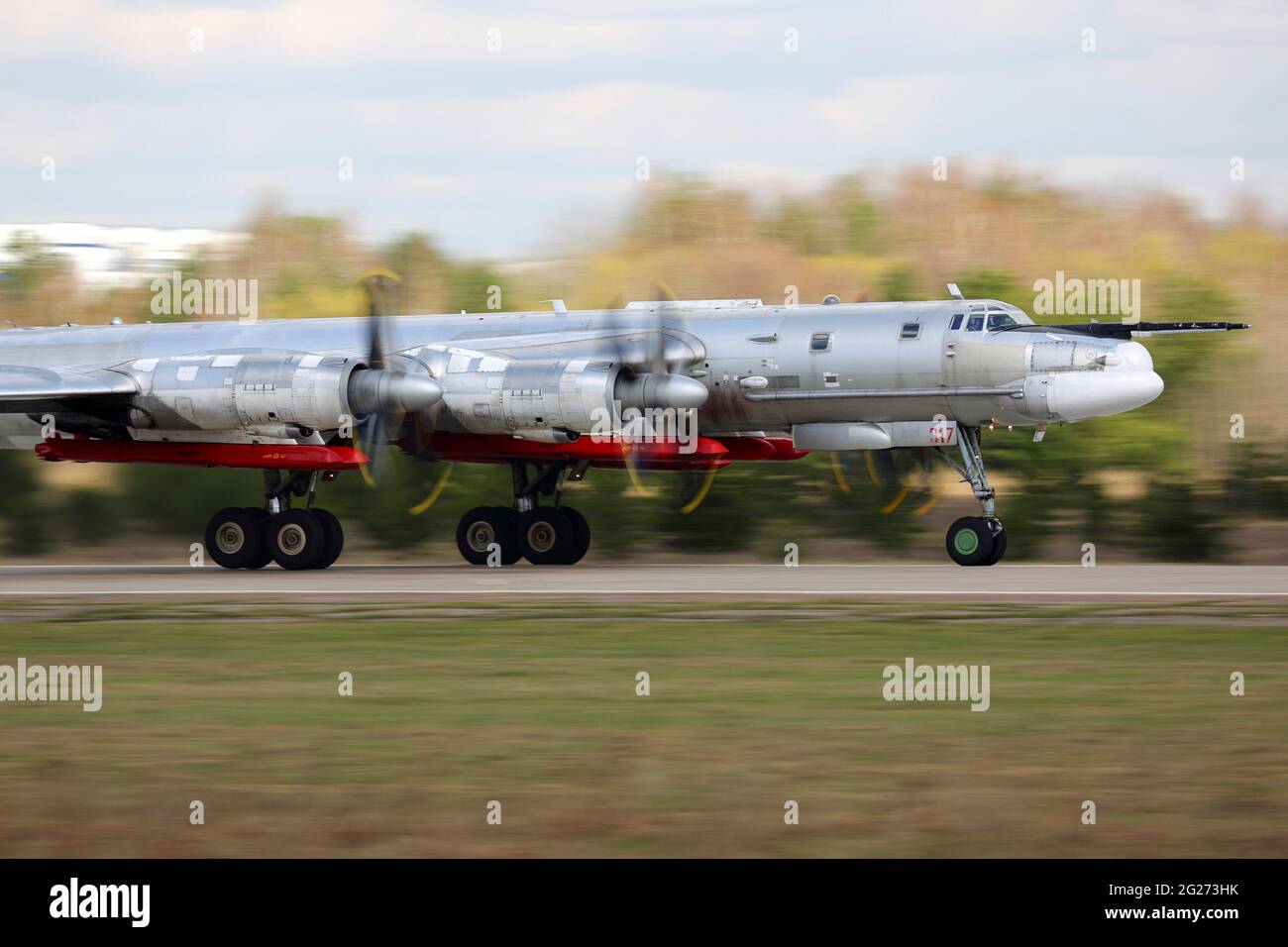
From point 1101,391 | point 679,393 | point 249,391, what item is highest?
point 249,391

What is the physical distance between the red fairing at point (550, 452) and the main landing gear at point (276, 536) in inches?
83.8

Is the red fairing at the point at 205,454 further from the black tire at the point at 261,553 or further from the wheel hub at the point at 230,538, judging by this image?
the wheel hub at the point at 230,538

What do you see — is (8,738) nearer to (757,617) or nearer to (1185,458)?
(757,617)

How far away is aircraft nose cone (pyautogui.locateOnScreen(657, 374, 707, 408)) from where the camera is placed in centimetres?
2622

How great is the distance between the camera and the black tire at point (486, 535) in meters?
30.4

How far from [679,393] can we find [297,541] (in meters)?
6.78

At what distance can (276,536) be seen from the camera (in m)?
28.1

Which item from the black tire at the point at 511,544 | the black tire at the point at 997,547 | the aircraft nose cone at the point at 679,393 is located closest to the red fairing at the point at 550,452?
the black tire at the point at 511,544

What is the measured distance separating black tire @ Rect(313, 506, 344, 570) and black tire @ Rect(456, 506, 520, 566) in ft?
9.64

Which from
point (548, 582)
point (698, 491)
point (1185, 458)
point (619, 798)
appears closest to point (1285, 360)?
point (1185, 458)

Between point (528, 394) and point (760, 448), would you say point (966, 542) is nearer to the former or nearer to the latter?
point (760, 448)

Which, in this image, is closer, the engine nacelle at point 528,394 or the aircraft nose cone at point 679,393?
the engine nacelle at point 528,394

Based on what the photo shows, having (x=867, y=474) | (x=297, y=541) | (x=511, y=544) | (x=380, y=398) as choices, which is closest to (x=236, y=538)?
(x=297, y=541)

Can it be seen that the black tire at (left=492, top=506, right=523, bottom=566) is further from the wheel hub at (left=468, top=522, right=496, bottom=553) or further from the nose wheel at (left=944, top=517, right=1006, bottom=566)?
the nose wheel at (left=944, top=517, right=1006, bottom=566)
